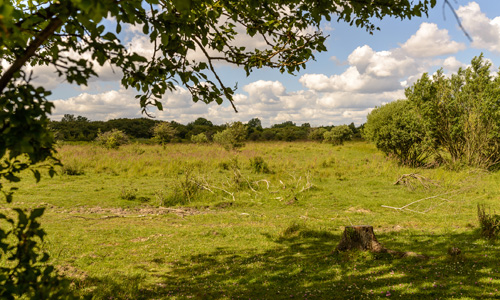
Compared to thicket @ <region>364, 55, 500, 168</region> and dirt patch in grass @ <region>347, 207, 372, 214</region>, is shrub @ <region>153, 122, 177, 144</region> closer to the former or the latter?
thicket @ <region>364, 55, 500, 168</region>

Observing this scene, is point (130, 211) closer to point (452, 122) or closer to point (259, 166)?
point (259, 166)

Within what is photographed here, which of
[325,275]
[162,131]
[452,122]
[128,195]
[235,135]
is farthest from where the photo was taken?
[162,131]

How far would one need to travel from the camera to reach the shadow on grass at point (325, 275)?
208 inches

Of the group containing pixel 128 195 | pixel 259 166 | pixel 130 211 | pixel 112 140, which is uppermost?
pixel 112 140

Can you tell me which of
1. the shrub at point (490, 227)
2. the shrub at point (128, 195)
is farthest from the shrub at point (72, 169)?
the shrub at point (490, 227)

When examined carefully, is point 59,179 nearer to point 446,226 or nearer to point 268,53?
point 268,53

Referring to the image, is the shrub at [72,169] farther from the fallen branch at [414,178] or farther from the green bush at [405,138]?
the green bush at [405,138]

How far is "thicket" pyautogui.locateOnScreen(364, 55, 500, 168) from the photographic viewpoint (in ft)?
70.8

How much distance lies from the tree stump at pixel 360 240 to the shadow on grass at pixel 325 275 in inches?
8.7

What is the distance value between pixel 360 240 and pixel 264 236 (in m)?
3.05

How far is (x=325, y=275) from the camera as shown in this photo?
6.21m

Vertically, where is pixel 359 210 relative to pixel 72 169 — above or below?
below

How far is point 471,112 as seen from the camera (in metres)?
22.2

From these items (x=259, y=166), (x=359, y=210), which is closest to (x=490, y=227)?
(x=359, y=210)
